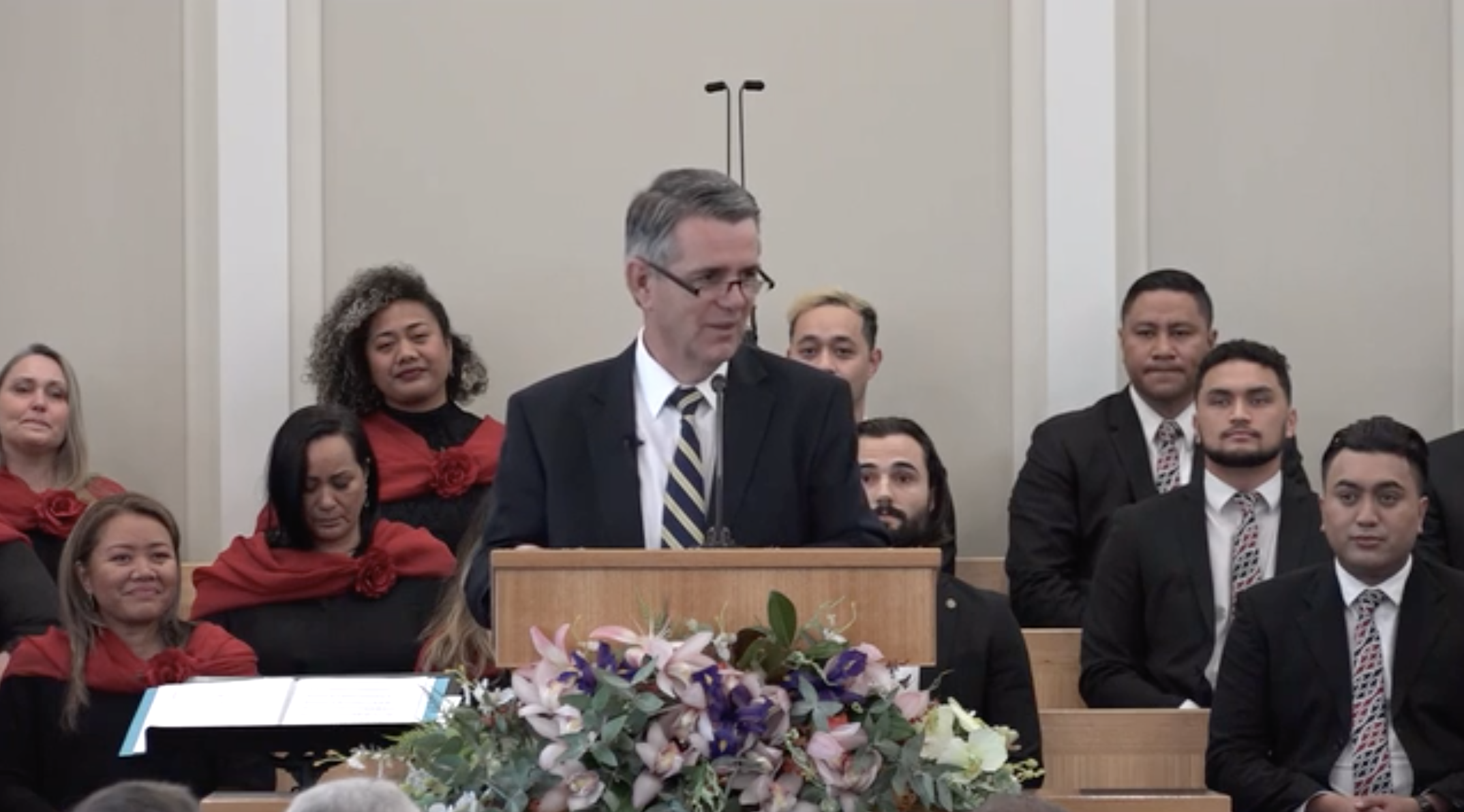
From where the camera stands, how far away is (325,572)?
6.10 meters

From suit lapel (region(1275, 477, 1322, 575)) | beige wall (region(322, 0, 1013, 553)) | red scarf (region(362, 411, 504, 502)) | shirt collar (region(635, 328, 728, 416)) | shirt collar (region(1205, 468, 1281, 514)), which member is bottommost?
suit lapel (region(1275, 477, 1322, 575))

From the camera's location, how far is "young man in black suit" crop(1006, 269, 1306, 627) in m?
6.76

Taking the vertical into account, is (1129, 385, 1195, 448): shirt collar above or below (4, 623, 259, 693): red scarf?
above

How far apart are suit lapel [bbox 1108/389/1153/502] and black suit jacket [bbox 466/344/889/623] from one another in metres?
2.89

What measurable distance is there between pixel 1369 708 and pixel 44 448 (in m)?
3.40

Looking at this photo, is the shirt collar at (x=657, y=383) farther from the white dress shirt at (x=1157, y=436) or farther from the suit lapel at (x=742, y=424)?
the white dress shirt at (x=1157, y=436)

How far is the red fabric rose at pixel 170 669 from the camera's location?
225 inches

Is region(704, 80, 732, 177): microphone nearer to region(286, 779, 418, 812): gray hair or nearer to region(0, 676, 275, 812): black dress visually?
region(0, 676, 275, 812): black dress

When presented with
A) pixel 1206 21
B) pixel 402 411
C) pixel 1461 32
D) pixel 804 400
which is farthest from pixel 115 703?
pixel 1461 32

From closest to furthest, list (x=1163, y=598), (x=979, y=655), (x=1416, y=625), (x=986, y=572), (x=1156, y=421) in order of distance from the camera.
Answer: (x=979, y=655), (x=1416, y=625), (x=1163, y=598), (x=1156, y=421), (x=986, y=572)

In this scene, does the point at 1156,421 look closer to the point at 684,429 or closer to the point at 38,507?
the point at 38,507

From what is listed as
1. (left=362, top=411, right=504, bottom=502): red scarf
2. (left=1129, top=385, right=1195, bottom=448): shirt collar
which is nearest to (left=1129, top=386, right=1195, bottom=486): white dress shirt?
(left=1129, top=385, right=1195, bottom=448): shirt collar

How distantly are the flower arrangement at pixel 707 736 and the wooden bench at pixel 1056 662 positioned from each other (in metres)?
2.78

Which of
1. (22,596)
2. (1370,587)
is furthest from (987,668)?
(22,596)
